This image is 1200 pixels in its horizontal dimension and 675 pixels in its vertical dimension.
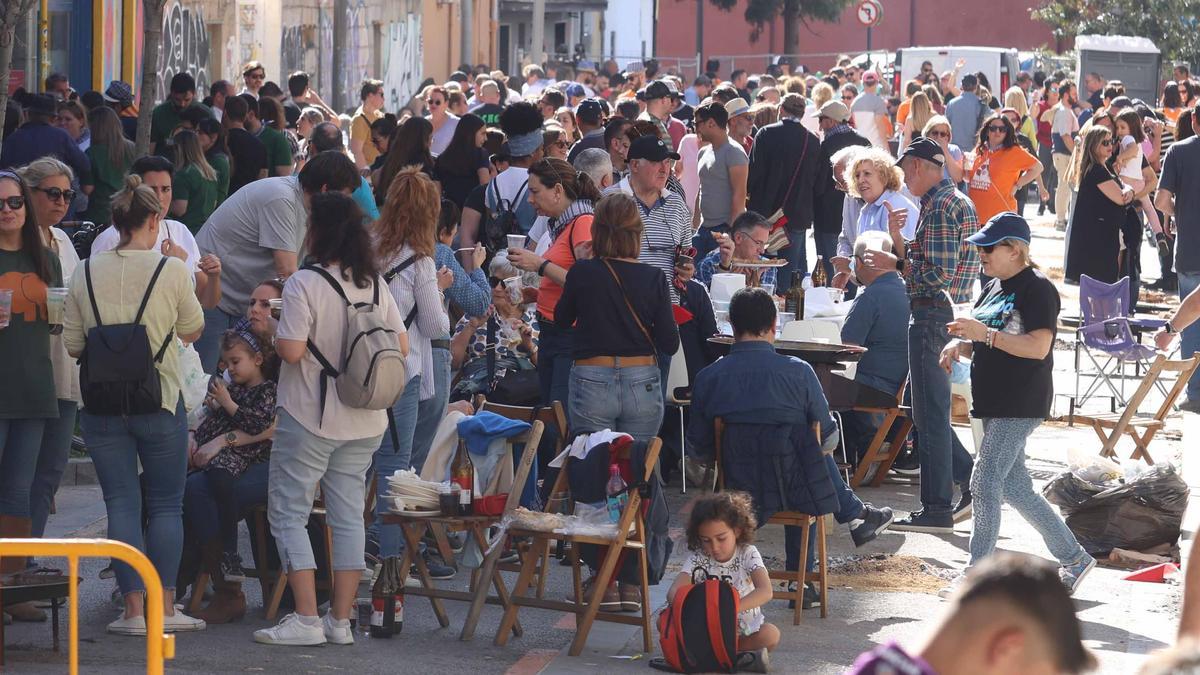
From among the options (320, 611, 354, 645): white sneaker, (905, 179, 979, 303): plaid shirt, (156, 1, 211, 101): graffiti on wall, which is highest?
(156, 1, 211, 101): graffiti on wall

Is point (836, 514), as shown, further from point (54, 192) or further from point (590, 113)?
point (590, 113)

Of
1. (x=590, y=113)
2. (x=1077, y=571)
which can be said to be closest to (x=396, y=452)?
(x=1077, y=571)

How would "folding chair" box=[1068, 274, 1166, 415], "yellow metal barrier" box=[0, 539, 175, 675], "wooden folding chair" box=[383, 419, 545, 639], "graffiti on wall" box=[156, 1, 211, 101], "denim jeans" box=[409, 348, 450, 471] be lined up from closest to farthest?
"yellow metal barrier" box=[0, 539, 175, 675], "wooden folding chair" box=[383, 419, 545, 639], "denim jeans" box=[409, 348, 450, 471], "folding chair" box=[1068, 274, 1166, 415], "graffiti on wall" box=[156, 1, 211, 101]

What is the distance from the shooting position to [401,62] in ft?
128

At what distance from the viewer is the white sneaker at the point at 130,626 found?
22.7 feet

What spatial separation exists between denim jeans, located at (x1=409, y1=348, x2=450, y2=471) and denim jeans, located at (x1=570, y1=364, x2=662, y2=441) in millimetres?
582

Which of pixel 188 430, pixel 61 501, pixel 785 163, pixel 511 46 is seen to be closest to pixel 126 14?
pixel 785 163

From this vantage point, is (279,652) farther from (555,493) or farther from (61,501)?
(61,501)

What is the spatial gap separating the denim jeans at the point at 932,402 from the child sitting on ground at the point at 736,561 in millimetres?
2329

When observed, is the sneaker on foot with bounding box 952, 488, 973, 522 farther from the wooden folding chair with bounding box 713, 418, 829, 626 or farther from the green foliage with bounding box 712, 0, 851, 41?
the green foliage with bounding box 712, 0, 851, 41

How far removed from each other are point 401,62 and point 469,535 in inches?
1283

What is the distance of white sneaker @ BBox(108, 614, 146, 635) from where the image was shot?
6.93 m

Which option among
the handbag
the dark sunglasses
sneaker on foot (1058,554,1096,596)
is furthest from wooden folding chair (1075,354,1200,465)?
the dark sunglasses

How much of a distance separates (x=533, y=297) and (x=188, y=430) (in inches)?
89.0
